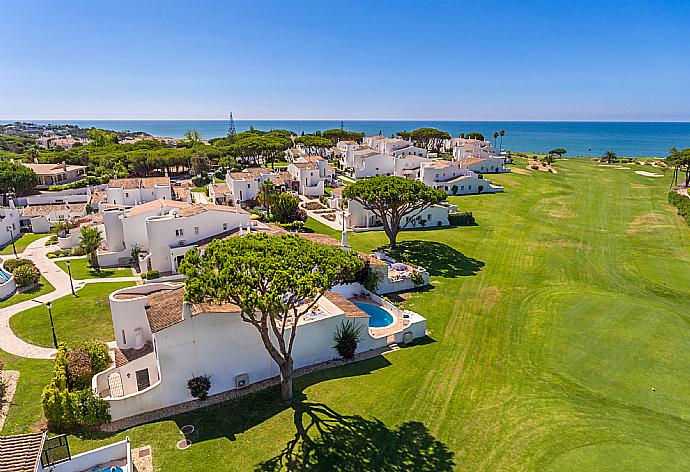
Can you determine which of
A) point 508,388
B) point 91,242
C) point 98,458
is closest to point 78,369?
point 98,458

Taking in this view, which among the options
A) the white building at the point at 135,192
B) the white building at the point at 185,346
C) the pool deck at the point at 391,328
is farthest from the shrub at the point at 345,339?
the white building at the point at 135,192

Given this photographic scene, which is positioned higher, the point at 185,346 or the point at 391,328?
the point at 185,346

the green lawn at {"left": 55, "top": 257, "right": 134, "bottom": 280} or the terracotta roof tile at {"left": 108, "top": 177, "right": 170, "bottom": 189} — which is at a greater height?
the terracotta roof tile at {"left": 108, "top": 177, "right": 170, "bottom": 189}

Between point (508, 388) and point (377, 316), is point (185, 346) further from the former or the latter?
point (508, 388)

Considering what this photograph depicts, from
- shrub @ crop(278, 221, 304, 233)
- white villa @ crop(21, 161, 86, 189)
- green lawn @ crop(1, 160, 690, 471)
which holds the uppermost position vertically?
white villa @ crop(21, 161, 86, 189)

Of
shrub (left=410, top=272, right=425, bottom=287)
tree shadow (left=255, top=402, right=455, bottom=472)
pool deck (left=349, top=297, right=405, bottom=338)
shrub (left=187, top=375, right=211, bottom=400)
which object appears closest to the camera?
tree shadow (left=255, top=402, right=455, bottom=472)

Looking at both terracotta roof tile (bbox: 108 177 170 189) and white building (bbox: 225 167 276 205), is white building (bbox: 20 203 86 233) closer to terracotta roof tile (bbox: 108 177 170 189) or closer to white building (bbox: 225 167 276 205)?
terracotta roof tile (bbox: 108 177 170 189)

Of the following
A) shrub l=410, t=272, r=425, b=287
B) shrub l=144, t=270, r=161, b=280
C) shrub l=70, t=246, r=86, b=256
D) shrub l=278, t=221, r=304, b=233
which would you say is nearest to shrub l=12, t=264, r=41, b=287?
shrub l=70, t=246, r=86, b=256
